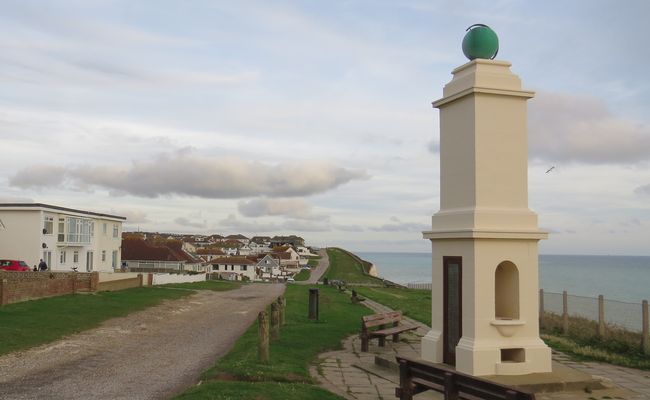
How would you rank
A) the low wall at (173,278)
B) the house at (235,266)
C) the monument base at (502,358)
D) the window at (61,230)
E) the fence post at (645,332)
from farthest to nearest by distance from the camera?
1. the house at (235,266)
2. the window at (61,230)
3. the low wall at (173,278)
4. the fence post at (645,332)
5. the monument base at (502,358)

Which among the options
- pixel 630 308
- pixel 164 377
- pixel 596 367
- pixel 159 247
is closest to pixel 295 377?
pixel 164 377

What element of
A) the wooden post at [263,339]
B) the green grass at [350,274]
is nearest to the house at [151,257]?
the green grass at [350,274]

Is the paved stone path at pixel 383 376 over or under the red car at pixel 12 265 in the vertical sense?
under

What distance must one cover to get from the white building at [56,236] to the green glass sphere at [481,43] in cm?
3343

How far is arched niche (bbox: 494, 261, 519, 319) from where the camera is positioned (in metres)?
11.1

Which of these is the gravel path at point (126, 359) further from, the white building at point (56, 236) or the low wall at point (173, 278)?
the white building at point (56, 236)

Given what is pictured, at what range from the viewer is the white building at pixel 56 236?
124 feet

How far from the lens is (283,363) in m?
11.9

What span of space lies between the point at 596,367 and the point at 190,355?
29.2 ft

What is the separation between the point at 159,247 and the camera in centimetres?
7181

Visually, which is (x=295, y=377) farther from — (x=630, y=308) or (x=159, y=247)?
(x=159, y=247)

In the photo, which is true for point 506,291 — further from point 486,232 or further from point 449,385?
point 449,385

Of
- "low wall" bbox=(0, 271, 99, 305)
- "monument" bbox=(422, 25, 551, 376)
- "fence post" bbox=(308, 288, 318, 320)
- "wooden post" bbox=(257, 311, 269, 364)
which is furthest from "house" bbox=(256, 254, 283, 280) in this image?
"monument" bbox=(422, 25, 551, 376)

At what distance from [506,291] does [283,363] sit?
14.5ft
